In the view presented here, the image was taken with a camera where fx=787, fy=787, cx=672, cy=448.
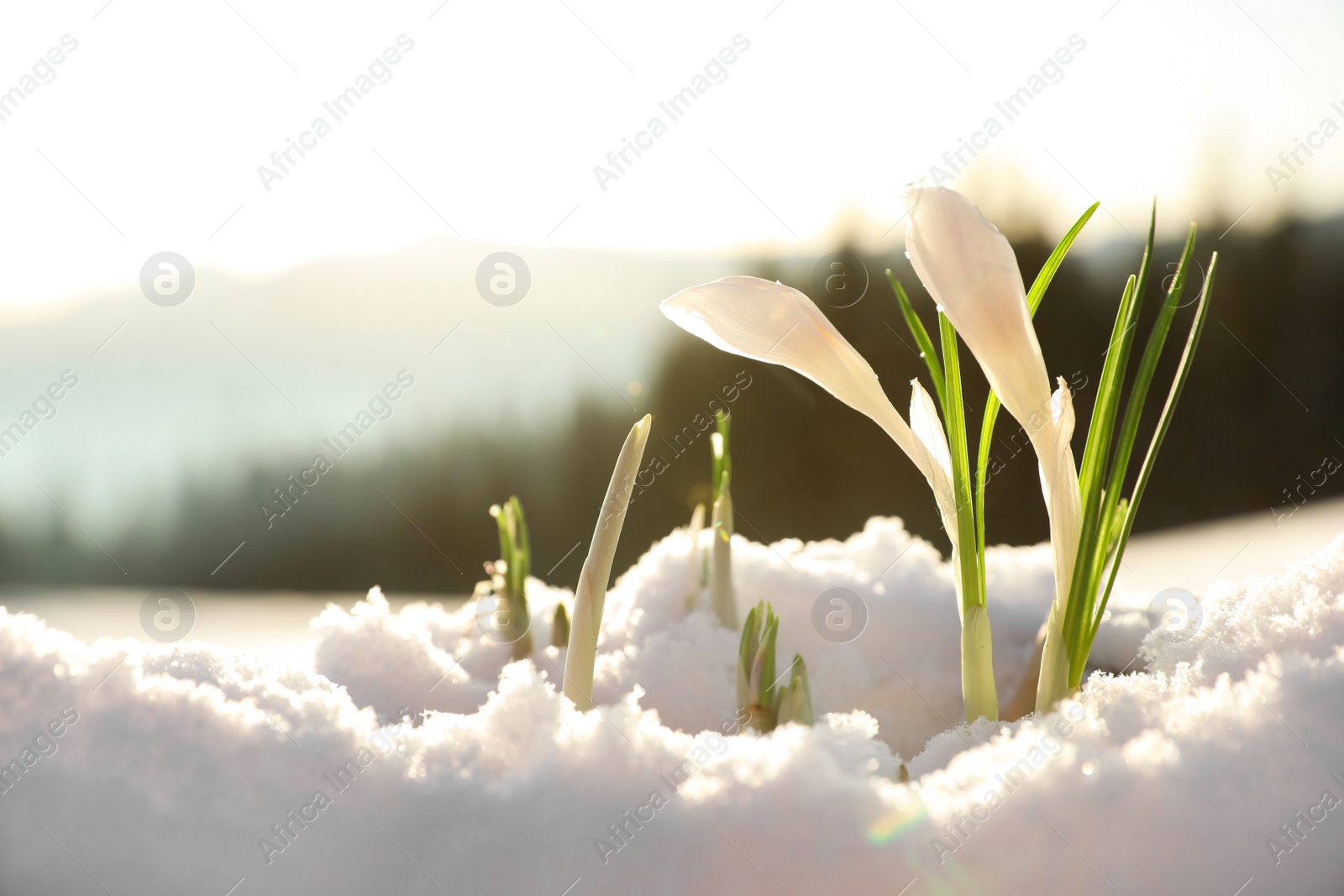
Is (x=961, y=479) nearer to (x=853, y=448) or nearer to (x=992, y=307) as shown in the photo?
(x=992, y=307)

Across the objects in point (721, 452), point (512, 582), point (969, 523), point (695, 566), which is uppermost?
point (969, 523)

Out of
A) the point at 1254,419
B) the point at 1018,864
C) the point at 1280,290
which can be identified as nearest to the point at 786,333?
the point at 1018,864

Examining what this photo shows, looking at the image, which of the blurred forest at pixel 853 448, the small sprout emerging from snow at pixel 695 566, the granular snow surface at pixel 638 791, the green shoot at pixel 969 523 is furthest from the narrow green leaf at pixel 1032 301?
the blurred forest at pixel 853 448

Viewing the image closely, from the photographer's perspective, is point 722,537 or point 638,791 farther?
point 722,537

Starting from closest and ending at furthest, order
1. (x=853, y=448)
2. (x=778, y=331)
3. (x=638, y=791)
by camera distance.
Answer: (x=638, y=791) < (x=778, y=331) < (x=853, y=448)

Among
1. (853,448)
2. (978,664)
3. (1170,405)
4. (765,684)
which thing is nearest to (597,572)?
(765,684)

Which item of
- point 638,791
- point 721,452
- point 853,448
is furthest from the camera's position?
point 853,448

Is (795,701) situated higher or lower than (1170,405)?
lower
